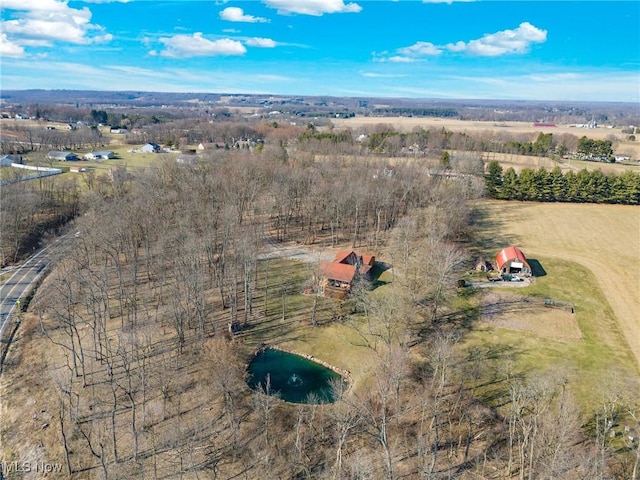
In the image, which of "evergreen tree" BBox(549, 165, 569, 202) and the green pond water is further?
"evergreen tree" BBox(549, 165, 569, 202)

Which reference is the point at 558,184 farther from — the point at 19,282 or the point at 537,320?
the point at 19,282

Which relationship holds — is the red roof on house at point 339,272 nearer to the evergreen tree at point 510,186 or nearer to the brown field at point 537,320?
the brown field at point 537,320

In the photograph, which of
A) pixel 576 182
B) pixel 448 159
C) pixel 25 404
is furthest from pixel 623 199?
pixel 25 404

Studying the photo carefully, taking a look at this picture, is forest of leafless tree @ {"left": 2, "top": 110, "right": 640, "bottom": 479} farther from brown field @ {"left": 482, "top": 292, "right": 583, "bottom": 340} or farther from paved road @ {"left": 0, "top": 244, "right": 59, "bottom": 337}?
brown field @ {"left": 482, "top": 292, "right": 583, "bottom": 340}

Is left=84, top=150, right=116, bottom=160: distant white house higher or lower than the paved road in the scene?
higher

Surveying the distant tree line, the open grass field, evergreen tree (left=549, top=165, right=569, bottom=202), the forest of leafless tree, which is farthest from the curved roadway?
evergreen tree (left=549, top=165, right=569, bottom=202)

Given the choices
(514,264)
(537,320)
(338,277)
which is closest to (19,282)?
(338,277)

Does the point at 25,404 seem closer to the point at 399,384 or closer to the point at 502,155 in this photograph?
the point at 399,384

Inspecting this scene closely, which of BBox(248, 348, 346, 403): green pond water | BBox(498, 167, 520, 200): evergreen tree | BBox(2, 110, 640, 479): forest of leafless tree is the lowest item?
BBox(248, 348, 346, 403): green pond water
